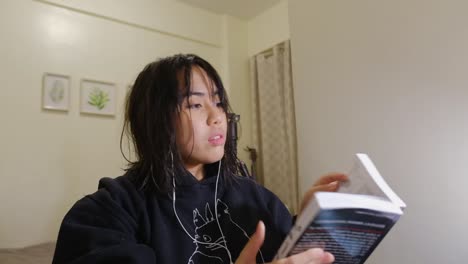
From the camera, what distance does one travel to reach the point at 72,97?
2135 mm

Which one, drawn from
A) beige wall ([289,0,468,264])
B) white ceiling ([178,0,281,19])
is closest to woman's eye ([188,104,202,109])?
beige wall ([289,0,468,264])

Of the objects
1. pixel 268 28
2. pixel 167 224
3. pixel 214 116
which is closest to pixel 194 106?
pixel 214 116

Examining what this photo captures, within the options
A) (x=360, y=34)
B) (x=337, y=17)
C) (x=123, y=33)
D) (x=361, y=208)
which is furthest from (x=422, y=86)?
(x=123, y=33)

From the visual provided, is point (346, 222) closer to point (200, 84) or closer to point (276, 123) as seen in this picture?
point (200, 84)

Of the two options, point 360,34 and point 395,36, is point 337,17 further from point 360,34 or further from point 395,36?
point 395,36

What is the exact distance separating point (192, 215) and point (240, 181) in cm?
18

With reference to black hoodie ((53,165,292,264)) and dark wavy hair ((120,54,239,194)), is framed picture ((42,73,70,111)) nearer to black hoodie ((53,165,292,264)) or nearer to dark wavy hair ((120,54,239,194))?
dark wavy hair ((120,54,239,194))

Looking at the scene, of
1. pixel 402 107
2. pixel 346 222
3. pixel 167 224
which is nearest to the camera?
pixel 346 222

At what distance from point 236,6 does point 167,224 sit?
245cm

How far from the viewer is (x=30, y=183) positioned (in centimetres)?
195

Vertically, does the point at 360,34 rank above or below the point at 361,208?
Result: above

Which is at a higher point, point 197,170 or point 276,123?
point 276,123

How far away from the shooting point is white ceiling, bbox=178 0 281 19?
2.73 metres

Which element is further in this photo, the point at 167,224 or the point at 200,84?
the point at 200,84
